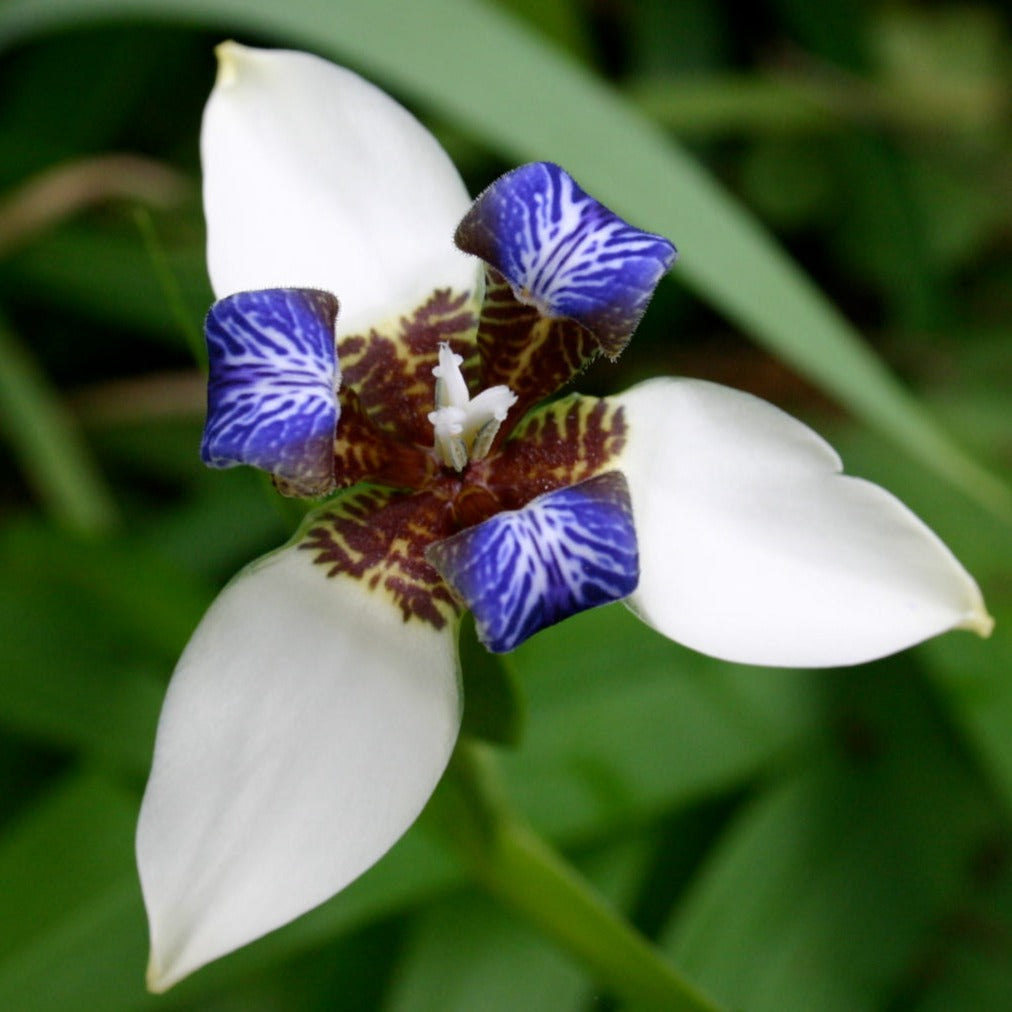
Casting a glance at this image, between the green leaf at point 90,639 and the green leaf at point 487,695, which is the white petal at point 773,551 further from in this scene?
the green leaf at point 90,639

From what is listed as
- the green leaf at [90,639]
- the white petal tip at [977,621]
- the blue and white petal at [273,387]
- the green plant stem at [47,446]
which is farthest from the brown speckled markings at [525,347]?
the green plant stem at [47,446]

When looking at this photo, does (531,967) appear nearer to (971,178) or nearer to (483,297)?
(483,297)

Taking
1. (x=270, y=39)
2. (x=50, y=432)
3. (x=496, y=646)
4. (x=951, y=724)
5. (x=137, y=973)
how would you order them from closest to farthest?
(x=496, y=646) < (x=137, y=973) < (x=951, y=724) < (x=50, y=432) < (x=270, y=39)

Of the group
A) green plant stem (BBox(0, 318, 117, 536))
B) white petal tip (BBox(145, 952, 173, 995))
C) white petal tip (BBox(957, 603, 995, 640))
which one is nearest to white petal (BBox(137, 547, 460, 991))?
white petal tip (BBox(145, 952, 173, 995))

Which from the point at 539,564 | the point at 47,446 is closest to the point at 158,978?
the point at 539,564

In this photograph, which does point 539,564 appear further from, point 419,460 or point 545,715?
point 545,715

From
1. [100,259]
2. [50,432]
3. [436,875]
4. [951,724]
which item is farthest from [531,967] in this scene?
[100,259]
